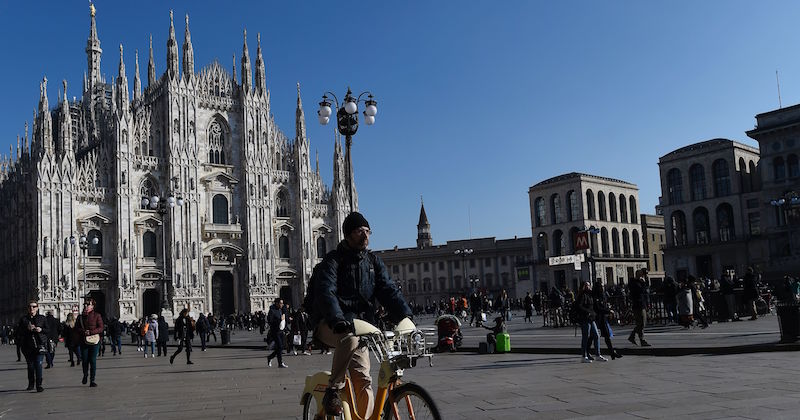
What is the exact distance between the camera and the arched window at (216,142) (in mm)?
56500

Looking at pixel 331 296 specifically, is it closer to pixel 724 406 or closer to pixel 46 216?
pixel 724 406

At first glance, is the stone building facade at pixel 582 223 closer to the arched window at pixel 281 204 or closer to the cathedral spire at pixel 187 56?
the arched window at pixel 281 204

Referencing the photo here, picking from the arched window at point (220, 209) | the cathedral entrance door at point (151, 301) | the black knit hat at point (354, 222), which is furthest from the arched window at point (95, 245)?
the black knit hat at point (354, 222)

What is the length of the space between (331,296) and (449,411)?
357 cm

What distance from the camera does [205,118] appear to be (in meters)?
56.2

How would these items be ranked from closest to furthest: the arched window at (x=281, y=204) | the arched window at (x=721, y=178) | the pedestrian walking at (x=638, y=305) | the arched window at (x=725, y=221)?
the pedestrian walking at (x=638, y=305), the arched window at (x=281, y=204), the arched window at (x=721, y=178), the arched window at (x=725, y=221)

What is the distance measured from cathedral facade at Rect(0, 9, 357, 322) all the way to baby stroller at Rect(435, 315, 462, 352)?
4089 cm

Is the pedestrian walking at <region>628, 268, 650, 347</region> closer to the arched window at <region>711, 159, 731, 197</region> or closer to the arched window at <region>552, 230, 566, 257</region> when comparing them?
the arched window at <region>711, 159, 731, 197</region>

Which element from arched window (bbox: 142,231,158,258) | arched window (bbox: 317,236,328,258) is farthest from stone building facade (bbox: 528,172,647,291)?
arched window (bbox: 142,231,158,258)

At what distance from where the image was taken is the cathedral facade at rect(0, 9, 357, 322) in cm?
4956

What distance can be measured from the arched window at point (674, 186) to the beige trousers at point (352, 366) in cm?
6727

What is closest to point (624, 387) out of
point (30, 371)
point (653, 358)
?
point (653, 358)

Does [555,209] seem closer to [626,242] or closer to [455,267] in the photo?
[626,242]

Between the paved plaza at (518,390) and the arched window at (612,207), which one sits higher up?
the arched window at (612,207)
